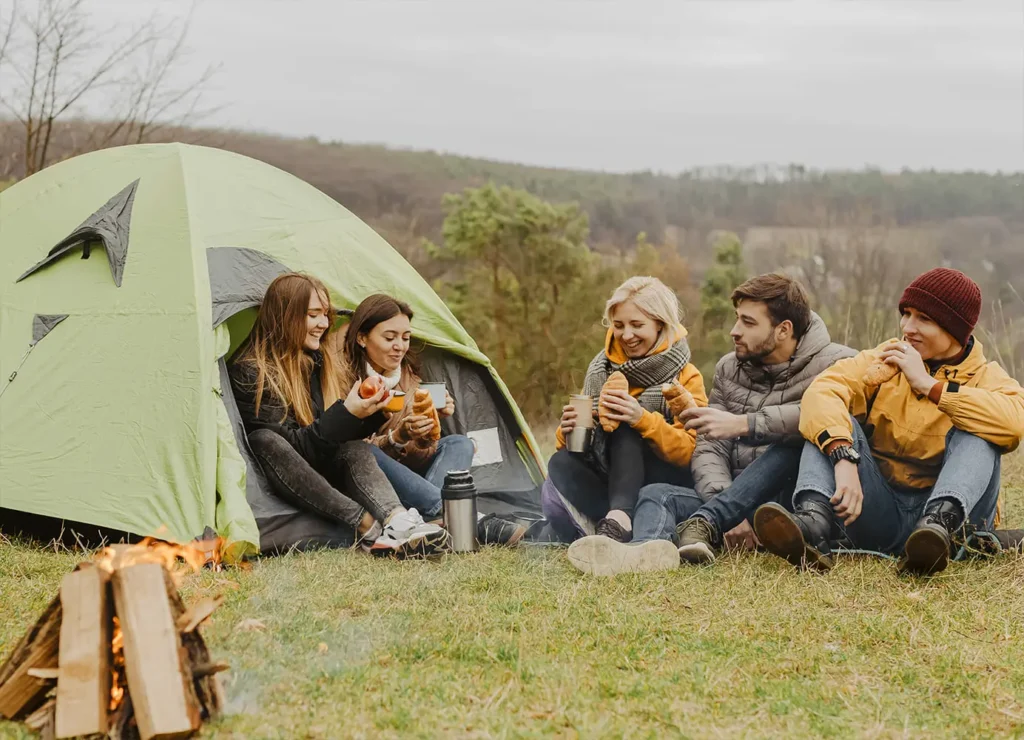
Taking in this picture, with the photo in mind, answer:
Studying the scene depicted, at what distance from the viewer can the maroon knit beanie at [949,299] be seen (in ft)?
12.5

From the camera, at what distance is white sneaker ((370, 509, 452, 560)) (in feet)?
13.3

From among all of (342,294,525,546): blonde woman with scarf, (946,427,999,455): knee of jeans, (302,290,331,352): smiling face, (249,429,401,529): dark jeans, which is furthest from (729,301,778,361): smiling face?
(302,290,331,352): smiling face

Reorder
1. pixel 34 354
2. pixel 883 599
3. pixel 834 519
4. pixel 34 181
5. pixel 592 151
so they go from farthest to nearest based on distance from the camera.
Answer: pixel 592 151
pixel 34 181
pixel 34 354
pixel 834 519
pixel 883 599

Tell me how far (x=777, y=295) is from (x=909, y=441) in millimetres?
751

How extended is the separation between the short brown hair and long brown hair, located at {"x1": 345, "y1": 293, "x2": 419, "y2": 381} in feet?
4.84

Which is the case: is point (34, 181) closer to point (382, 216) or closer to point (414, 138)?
point (382, 216)

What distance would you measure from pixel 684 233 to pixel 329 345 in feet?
75.5

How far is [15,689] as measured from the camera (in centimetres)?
238

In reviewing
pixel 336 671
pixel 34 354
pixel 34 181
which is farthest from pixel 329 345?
pixel 336 671

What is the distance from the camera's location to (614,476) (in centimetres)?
430

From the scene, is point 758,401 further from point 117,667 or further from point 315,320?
point 117,667

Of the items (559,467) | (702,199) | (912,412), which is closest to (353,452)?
(559,467)

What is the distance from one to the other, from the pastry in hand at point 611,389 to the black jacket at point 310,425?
878mm

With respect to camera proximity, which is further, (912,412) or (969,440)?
(912,412)
